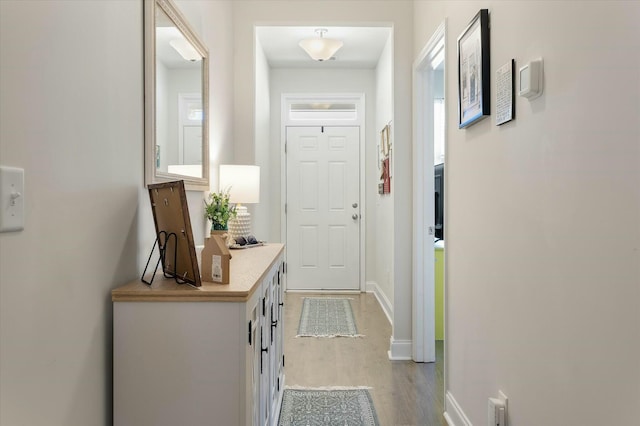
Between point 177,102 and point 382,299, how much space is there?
10.9 ft

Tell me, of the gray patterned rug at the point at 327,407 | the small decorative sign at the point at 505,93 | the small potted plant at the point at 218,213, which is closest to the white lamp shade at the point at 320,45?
the small potted plant at the point at 218,213

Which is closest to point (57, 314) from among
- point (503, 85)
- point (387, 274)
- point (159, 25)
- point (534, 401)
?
point (159, 25)

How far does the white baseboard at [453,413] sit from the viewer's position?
213 cm

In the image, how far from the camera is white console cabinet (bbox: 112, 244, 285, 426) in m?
1.38

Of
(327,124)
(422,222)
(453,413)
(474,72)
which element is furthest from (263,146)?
(453,413)

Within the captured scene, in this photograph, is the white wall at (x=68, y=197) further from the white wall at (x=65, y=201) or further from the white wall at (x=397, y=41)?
the white wall at (x=397, y=41)

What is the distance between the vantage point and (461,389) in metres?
2.18

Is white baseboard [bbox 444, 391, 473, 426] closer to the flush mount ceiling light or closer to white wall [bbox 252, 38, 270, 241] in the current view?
white wall [bbox 252, 38, 270, 241]

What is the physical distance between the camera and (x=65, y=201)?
1.21 meters

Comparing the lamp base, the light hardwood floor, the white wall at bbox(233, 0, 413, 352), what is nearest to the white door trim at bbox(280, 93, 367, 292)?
the light hardwood floor

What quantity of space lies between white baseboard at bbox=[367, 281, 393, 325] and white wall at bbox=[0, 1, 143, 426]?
3.03 metres

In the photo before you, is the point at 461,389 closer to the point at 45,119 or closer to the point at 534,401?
the point at 534,401

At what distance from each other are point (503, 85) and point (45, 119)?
1.41 m

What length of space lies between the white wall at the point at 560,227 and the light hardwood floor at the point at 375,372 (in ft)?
1.73
